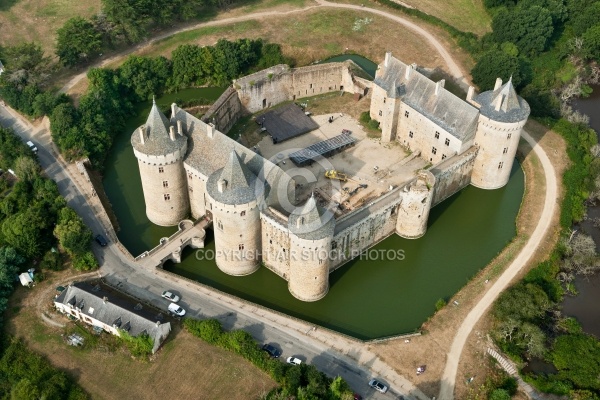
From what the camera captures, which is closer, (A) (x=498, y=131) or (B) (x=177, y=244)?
(B) (x=177, y=244)

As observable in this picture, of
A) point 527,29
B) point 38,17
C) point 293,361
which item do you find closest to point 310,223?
point 293,361

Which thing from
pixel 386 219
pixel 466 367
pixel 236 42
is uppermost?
pixel 236 42

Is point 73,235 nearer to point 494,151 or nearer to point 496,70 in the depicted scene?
point 494,151

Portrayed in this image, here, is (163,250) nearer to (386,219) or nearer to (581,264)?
(386,219)

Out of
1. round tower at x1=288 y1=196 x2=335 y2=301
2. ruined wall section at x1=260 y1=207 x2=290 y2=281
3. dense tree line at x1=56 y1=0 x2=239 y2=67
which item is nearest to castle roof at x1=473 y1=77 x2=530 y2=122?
round tower at x1=288 y1=196 x2=335 y2=301

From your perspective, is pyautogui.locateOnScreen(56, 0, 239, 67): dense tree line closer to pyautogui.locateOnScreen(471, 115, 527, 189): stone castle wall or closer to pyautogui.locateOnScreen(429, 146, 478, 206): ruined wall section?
pyautogui.locateOnScreen(429, 146, 478, 206): ruined wall section

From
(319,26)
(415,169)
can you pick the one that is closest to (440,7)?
(319,26)
